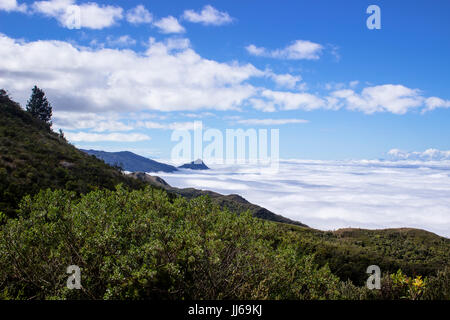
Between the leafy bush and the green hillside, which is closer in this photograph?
the leafy bush

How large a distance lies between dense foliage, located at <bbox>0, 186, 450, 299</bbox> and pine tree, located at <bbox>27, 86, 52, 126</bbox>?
3659 inches

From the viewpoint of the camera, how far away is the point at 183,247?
38.9 feet

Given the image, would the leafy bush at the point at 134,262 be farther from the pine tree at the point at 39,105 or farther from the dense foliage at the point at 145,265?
the pine tree at the point at 39,105

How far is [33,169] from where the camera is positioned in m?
41.1

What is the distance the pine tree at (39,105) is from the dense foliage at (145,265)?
305 feet

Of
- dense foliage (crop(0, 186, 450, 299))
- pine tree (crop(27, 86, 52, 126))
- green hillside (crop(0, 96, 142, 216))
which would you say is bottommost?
dense foliage (crop(0, 186, 450, 299))

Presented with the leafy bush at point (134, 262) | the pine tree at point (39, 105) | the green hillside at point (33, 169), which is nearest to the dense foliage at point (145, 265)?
the leafy bush at point (134, 262)

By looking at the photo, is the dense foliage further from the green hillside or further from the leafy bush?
the green hillside

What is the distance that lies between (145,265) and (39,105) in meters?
101

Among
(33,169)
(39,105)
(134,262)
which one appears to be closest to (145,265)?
(134,262)

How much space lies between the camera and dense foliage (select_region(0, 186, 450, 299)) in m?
10.6

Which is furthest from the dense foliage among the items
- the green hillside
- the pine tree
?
the pine tree

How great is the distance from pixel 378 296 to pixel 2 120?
2905 inches
